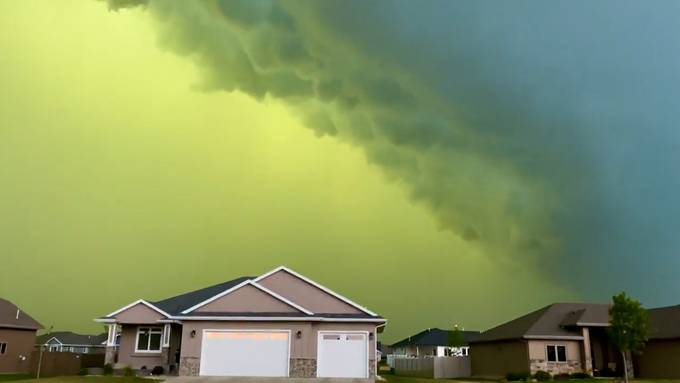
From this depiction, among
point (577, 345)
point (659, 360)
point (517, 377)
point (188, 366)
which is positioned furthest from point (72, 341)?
point (659, 360)

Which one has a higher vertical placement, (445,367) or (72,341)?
(72,341)

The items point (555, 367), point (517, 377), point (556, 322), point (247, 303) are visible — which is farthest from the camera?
point (556, 322)

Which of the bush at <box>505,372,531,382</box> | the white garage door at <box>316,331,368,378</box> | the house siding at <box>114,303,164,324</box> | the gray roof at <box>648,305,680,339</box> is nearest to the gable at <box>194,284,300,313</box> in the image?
the white garage door at <box>316,331,368,378</box>

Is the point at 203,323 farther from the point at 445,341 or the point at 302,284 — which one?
the point at 445,341

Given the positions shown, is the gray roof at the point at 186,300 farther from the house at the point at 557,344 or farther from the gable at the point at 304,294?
the house at the point at 557,344

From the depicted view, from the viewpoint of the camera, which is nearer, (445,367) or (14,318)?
(14,318)

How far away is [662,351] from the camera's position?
34.9 m

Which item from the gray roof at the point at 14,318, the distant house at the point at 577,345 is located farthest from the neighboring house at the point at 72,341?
the distant house at the point at 577,345

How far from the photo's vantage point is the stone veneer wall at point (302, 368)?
26984mm

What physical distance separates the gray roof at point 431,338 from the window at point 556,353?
29577 mm

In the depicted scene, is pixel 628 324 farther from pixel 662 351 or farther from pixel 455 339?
pixel 455 339

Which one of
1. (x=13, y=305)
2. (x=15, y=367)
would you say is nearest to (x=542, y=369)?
(x=15, y=367)

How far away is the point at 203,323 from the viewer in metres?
27.7

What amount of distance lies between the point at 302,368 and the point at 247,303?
13.7 ft
